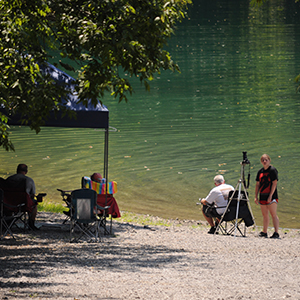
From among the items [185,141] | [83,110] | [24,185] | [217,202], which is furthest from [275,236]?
[185,141]

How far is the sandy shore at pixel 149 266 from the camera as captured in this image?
5.43 metres

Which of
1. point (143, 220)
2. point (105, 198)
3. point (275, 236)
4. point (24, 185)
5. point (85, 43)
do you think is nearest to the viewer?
point (85, 43)

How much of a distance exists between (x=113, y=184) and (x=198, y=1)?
8049 centimetres

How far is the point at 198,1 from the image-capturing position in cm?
8512

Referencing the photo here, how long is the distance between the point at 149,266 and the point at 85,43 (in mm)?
2863

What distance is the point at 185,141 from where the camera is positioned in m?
17.7

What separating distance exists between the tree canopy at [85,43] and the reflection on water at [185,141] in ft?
15.5

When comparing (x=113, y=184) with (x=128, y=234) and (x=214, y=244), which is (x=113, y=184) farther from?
(x=214, y=244)

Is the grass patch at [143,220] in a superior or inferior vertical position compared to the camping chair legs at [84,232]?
inferior

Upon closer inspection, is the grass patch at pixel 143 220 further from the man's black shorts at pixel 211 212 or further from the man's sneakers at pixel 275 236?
the man's sneakers at pixel 275 236

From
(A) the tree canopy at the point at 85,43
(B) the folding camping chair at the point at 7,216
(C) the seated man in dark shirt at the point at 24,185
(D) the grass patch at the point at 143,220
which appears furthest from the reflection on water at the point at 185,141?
(A) the tree canopy at the point at 85,43

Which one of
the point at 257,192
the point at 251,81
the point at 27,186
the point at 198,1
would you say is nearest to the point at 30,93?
the point at 27,186

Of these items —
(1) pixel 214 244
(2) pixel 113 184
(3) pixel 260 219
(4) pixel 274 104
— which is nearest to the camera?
(1) pixel 214 244

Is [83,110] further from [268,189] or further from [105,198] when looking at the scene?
[268,189]
